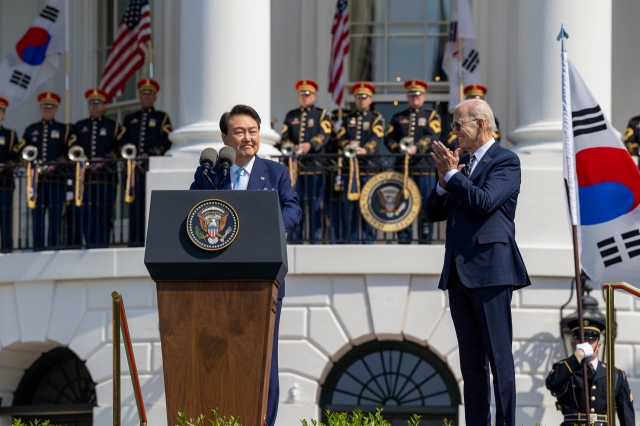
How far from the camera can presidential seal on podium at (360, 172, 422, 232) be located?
15336 millimetres

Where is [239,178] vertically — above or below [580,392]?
above

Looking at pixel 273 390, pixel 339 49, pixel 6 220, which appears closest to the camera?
pixel 273 390

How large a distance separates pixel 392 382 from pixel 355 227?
→ 174 centimetres

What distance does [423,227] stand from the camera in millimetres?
15594

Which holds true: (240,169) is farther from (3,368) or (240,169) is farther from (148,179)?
(3,368)

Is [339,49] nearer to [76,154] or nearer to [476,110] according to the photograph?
[76,154]

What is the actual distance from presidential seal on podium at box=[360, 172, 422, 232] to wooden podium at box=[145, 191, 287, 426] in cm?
789

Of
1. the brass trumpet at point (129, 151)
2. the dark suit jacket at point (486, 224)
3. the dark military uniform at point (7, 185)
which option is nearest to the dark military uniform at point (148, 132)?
the brass trumpet at point (129, 151)

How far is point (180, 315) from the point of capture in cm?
751

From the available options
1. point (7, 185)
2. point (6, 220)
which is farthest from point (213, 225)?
point (7, 185)

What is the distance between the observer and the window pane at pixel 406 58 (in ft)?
61.6

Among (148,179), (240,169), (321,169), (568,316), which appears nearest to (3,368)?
(148,179)

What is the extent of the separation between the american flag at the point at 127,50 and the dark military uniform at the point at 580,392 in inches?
343

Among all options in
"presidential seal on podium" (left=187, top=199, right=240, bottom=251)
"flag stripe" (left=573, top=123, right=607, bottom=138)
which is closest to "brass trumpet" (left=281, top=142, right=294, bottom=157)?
"flag stripe" (left=573, top=123, right=607, bottom=138)
